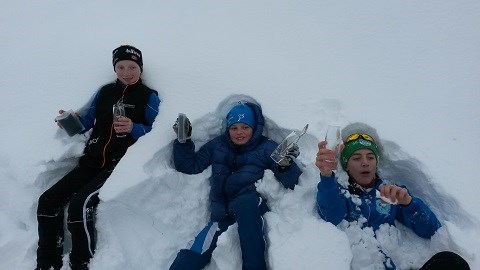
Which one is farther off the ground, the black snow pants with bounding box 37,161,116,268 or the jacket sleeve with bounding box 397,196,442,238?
the jacket sleeve with bounding box 397,196,442,238

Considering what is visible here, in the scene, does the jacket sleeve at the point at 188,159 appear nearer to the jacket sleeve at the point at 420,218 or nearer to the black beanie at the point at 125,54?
the black beanie at the point at 125,54

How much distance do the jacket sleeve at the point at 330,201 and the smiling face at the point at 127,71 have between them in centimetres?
201

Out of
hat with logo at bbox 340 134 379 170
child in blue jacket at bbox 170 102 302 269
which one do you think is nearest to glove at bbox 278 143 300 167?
child in blue jacket at bbox 170 102 302 269

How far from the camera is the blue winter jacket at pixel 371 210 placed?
2.65 metres

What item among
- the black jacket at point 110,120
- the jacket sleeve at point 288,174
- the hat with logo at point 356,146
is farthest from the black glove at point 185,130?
the hat with logo at point 356,146

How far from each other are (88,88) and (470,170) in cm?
356

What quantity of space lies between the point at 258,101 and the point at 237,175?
2.57 feet

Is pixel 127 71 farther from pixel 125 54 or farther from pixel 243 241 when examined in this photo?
pixel 243 241

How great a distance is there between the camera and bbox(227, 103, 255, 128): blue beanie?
3.30 meters

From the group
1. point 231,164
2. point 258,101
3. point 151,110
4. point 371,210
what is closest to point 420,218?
point 371,210

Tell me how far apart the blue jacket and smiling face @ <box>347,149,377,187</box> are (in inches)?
17.5

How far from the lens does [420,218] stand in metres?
2.72

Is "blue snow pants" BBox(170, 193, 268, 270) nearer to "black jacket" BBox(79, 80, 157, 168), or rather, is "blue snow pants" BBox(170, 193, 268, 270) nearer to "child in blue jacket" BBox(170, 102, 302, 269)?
"child in blue jacket" BBox(170, 102, 302, 269)

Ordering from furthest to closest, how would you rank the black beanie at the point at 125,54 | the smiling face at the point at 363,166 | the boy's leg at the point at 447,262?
1. the black beanie at the point at 125,54
2. the smiling face at the point at 363,166
3. the boy's leg at the point at 447,262
